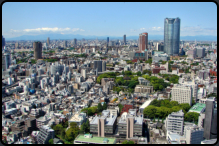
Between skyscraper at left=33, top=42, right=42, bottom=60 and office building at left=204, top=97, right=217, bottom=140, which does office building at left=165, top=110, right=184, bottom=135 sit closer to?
office building at left=204, top=97, right=217, bottom=140

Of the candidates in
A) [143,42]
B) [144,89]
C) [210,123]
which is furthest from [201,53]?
[210,123]

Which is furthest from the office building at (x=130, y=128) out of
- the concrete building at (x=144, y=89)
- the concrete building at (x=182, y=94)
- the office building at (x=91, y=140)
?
the concrete building at (x=144, y=89)

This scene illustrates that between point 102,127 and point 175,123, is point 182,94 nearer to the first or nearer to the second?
point 175,123

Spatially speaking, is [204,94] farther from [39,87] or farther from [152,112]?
[39,87]

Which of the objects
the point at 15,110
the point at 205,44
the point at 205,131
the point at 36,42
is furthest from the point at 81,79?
the point at 205,44

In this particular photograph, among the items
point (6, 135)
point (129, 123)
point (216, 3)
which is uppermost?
point (216, 3)

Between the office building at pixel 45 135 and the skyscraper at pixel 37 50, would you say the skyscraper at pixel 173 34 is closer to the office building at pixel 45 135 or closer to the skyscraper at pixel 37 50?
the skyscraper at pixel 37 50

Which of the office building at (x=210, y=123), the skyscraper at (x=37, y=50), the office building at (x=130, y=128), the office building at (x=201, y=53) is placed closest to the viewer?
the office building at (x=210, y=123)

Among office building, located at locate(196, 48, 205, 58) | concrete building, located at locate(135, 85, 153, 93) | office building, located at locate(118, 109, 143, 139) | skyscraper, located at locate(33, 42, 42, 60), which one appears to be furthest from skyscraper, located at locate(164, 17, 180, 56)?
office building, located at locate(118, 109, 143, 139)
